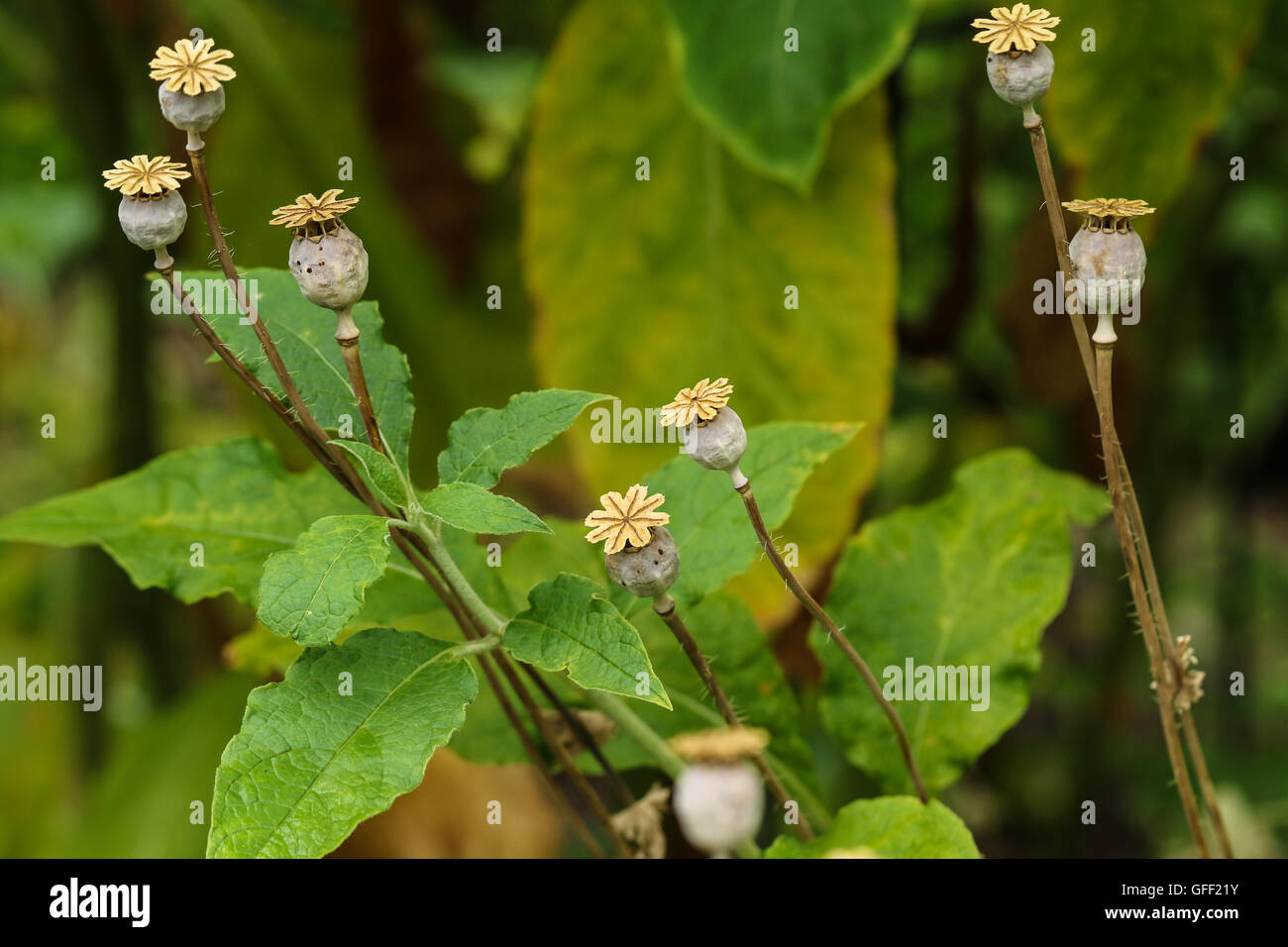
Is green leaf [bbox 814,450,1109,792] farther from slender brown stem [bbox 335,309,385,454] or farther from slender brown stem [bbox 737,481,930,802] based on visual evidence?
slender brown stem [bbox 335,309,385,454]

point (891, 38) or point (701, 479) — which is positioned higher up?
point (891, 38)

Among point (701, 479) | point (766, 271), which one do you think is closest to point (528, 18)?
point (766, 271)

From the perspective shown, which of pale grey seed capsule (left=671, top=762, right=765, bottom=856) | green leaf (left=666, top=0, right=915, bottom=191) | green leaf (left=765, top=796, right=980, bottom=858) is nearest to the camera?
pale grey seed capsule (left=671, top=762, right=765, bottom=856)

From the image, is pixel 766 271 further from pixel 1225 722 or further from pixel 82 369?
pixel 82 369

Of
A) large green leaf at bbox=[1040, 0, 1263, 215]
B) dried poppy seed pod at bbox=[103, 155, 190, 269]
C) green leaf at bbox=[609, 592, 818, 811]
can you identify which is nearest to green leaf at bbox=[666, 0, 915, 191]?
large green leaf at bbox=[1040, 0, 1263, 215]

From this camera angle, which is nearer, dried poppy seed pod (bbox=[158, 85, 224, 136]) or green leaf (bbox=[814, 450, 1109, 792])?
dried poppy seed pod (bbox=[158, 85, 224, 136])

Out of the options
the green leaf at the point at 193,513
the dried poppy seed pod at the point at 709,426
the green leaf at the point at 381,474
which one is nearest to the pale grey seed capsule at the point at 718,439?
the dried poppy seed pod at the point at 709,426
